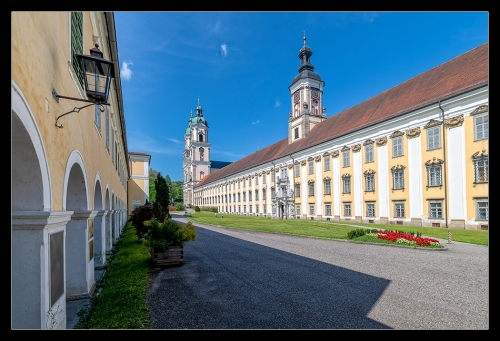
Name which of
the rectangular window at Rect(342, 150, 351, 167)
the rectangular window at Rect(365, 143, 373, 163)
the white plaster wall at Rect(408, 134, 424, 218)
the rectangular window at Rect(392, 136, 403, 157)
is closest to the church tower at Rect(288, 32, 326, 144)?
the rectangular window at Rect(342, 150, 351, 167)

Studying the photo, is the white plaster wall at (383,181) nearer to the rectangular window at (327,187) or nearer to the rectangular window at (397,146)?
the rectangular window at (397,146)

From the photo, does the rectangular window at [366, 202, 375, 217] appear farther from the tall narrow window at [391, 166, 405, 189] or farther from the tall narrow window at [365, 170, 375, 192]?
the tall narrow window at [391, 166, 405, 189]

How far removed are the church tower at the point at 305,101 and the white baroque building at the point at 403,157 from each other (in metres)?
0.24

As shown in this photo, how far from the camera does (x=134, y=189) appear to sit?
4331 centimetres

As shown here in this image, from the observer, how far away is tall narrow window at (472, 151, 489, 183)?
1998 centimetres

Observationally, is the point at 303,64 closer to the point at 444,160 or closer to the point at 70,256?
the point at 444,160

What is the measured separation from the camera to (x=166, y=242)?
372 inches

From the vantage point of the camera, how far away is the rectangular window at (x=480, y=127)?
2002cm

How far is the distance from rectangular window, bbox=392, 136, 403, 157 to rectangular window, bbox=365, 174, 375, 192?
3429mm

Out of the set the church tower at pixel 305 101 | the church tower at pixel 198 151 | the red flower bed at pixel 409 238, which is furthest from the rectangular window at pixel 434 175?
the church tower at pixel 198 151

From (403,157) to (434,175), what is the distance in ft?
11.1

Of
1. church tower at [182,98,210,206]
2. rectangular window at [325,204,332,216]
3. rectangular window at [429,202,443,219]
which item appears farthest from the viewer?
church tower at [182,98,210,206]

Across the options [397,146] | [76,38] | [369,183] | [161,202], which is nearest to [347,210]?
[369,183]
